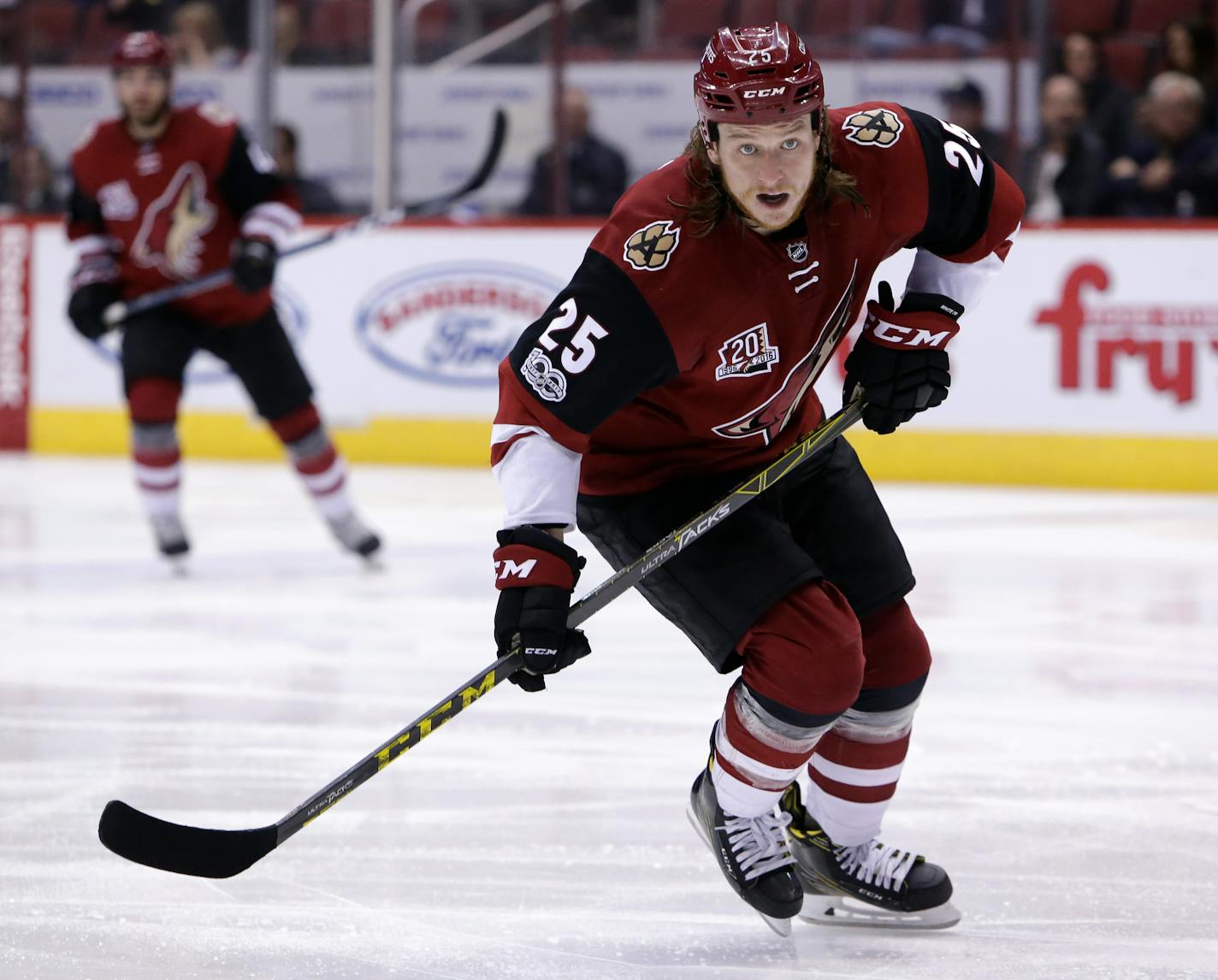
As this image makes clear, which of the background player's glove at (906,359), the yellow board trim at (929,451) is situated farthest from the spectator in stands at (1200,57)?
the background player's glove at (906,359)

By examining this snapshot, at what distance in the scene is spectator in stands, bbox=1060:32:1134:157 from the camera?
684cm

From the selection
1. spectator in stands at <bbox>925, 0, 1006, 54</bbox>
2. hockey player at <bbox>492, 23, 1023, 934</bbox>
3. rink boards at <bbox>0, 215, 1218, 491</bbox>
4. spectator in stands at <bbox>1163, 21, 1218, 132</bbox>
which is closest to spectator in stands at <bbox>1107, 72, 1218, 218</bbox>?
spectator in stands at <bbox>1163, 21, 1218, 132</bbox>

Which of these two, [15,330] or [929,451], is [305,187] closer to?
[15,330]

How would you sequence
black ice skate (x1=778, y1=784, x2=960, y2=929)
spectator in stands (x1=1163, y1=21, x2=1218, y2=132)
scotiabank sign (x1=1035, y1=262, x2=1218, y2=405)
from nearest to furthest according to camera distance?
black ice skate (x1=778, y1=784, x2=960, y2=929)
scotiabank sign (x1=1035, y1=262, x2=1218, y2=405)
spectator in stands (x1=1163, y1=21, x2=1218, y2=132)

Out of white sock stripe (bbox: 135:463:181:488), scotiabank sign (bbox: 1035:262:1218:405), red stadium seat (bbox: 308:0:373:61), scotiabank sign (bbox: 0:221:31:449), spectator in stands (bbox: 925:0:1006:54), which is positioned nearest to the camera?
white sock stripe (bbox: 135:463:181:488)

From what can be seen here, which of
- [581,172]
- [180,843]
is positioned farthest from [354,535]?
[180,843]

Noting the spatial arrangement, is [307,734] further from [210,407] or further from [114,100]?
[114,100]

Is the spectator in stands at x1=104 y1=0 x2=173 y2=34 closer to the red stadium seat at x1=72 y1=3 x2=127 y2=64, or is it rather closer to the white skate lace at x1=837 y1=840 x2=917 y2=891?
the red stadium seat at x1=72 y1=3 x2=127 y2=64

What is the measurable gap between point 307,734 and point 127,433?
15.6 feet

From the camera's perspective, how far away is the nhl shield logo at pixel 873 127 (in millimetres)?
2191

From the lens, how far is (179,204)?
16.8ft

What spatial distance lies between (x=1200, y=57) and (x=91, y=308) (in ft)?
12.7

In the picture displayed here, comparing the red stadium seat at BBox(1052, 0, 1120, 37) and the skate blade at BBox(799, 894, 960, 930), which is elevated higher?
the red stadium seat at BBox(1052, 0, 1120, 37)

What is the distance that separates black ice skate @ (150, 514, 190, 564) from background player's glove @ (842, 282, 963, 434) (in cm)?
311
